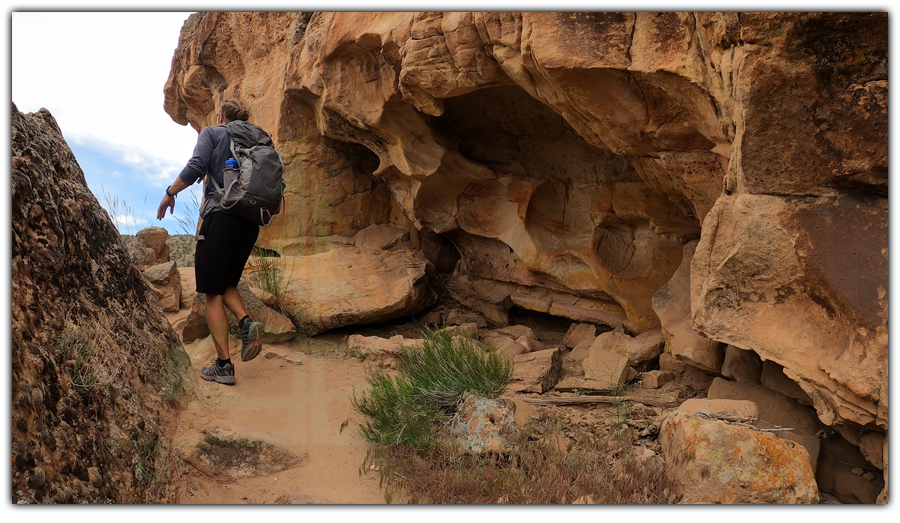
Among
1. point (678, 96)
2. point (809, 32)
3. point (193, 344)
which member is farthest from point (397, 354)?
point (809, 32)

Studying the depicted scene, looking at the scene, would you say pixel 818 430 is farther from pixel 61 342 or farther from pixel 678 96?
pixel 61 342

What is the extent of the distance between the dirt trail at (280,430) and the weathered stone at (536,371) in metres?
1.06

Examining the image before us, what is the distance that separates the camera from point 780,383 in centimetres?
387

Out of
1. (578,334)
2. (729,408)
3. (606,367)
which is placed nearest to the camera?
(729,408)

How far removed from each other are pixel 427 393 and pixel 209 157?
1953 mm

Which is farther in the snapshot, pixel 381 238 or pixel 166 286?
pixel 381 238

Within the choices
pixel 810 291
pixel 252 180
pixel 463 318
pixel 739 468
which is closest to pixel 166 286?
pixel 252 180

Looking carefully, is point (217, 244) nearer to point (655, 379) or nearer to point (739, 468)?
point (655, 379)

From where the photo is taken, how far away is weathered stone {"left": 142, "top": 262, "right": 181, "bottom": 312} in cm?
554

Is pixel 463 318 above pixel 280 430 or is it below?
above

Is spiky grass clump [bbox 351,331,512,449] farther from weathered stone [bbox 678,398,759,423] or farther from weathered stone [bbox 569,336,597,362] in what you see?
weathered stone [bbox 569,336,597,362]

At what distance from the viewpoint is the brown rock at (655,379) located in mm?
4582

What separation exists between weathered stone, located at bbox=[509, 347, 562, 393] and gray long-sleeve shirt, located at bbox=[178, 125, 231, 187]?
2300 mm

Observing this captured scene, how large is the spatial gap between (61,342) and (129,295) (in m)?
0.91
